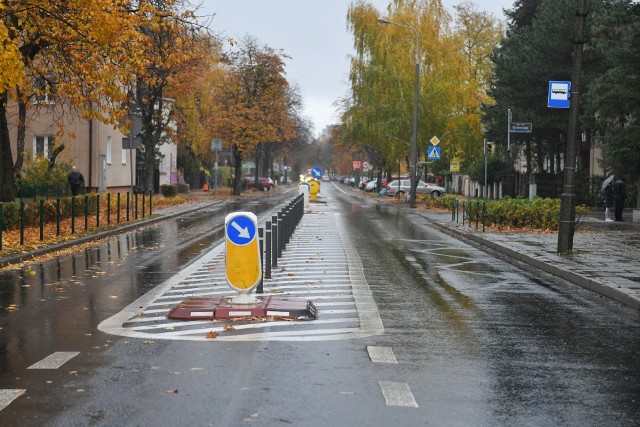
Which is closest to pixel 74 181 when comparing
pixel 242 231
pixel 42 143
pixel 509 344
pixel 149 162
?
pixel 149 162

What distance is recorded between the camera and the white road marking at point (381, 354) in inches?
315

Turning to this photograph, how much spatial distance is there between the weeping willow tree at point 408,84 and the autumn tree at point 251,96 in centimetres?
1421

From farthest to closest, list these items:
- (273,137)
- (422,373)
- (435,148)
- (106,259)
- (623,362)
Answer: (273,137) < (435,148) < (106,259) < (623,362) < (422,373)

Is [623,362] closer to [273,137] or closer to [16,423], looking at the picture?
[16,423]

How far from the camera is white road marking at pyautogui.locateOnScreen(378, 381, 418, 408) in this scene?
6.44 m

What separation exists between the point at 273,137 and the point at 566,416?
63285mm

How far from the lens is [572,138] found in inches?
736

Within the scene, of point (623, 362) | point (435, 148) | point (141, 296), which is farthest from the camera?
point (435, 148)

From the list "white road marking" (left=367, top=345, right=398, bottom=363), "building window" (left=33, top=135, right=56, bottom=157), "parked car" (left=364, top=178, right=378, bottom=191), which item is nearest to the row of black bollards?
"white road marking" (left=367, top=345, right=398, bottom=363)

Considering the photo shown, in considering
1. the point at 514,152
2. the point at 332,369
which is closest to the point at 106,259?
the point at 332,369

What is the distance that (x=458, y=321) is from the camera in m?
10.5

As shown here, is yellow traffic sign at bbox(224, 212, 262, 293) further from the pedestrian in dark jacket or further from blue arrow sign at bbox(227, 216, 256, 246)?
the pedestrian in dark jacket

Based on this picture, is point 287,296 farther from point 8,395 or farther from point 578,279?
point 8,395

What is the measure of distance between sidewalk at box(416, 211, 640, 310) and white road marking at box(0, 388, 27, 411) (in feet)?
26.9
